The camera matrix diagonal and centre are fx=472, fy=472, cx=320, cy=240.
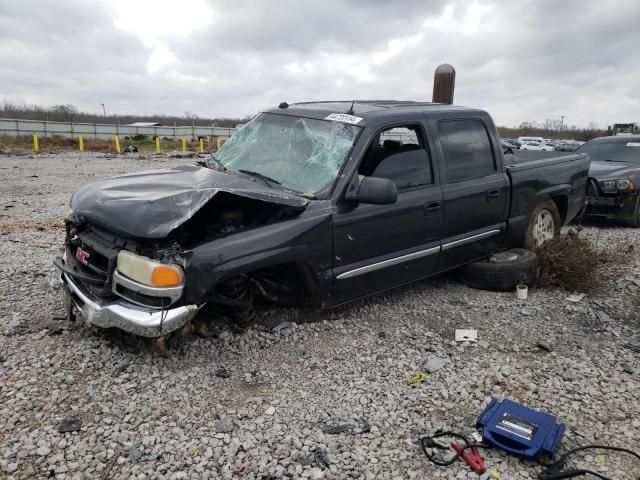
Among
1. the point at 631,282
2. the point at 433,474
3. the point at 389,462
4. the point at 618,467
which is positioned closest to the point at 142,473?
the point at 389,462

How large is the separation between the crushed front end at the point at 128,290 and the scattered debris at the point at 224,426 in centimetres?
62

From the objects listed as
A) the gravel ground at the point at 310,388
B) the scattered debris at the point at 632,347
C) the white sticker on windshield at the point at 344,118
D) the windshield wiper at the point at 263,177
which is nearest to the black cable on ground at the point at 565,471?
the gravel ground at the point at 310,388

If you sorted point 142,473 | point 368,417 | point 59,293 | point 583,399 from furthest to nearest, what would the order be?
point 59,293 → point 583,399 → point 368,417 → point 142,473

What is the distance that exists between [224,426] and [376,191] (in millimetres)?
1846

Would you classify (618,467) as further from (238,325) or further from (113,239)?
(113,239)

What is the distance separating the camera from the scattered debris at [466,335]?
3.84 meters

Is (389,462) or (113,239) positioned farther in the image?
(113,239)

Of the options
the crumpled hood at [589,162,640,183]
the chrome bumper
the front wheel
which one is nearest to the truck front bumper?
the crumpled hood at [589,162,640,183]

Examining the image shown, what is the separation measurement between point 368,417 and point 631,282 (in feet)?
12.8

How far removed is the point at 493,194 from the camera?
186 inches

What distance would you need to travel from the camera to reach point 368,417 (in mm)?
2838

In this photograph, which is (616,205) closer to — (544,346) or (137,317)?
(544,346)

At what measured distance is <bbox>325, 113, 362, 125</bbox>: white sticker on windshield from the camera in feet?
12.7

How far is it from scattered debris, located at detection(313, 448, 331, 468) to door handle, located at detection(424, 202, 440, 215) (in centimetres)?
225
